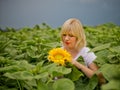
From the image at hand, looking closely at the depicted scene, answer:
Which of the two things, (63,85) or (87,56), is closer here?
(63,85)

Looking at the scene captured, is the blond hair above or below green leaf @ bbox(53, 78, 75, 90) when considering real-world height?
above

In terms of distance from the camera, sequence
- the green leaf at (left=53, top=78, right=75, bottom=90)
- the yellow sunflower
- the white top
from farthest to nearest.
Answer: the white top
the yellow sunflower
the green leaf at (left=53, top=78, right=75, bottom=90)

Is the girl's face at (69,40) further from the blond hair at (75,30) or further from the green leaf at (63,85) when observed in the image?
the green leaf at (63,85)

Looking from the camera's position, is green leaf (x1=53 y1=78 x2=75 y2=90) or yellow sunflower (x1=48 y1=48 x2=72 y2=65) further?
yellow sunflower (x1=48 y1=48 x2=72 y2=65)

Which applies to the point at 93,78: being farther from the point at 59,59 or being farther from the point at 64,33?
the point at 64,33

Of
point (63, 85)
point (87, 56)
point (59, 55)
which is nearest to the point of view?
point (63, 85)

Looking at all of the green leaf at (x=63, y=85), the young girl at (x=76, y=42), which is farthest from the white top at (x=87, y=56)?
the green leaf at (x=63, y=85)

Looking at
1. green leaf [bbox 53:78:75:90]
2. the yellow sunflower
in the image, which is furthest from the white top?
green leaf [bbox 53:78:75:90]

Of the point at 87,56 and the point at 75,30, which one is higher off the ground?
the point at 75,30

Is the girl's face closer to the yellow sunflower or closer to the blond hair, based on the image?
the blond hair

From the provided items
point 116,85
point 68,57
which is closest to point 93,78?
point 68,57

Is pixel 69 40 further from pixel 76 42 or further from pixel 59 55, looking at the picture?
pixel 59 55

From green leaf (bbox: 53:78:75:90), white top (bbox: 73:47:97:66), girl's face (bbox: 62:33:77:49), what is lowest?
white top (bbox: 73:47:97:66)

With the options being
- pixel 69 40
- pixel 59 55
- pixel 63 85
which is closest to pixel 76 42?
pixel 69 40
